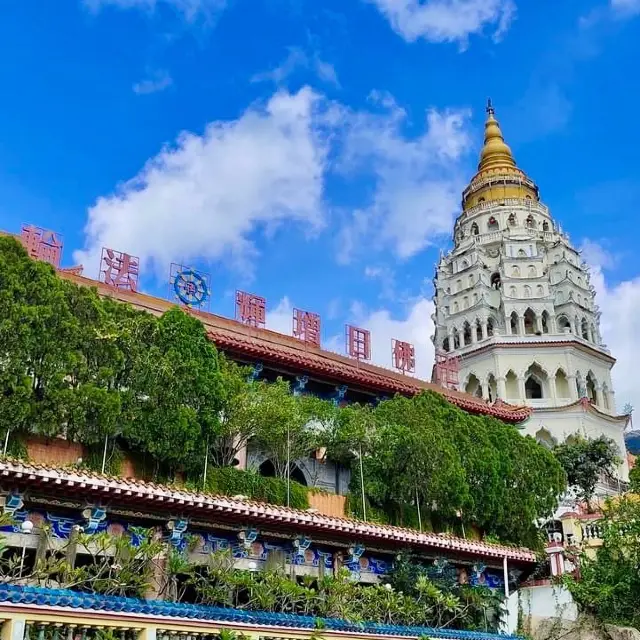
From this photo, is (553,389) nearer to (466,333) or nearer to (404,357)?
(466,333)

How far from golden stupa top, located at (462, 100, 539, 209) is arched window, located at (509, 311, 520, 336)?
7947mm

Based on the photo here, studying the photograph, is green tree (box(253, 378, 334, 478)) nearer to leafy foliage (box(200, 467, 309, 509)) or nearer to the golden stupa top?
leafy foliage (box(200, 467, 309, 509))

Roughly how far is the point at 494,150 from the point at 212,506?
41.4 meters

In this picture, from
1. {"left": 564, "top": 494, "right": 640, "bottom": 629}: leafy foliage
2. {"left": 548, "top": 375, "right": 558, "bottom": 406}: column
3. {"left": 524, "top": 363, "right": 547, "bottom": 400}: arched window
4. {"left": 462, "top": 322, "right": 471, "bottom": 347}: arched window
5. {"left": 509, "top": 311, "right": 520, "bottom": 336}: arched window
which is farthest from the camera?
{"left": 462, "top": 322, "right": 471, "bottom": 347}: arched window

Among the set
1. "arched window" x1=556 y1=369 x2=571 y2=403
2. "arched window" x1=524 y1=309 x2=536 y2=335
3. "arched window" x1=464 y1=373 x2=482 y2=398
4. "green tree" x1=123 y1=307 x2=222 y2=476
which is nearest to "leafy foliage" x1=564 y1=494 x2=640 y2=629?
"green tree" x1=123 y1=307 x2=222 y2=476

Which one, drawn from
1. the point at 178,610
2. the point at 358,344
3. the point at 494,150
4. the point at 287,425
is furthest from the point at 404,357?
the point at 494,150

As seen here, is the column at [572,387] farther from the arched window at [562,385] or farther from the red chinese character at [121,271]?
the red chinese character at [121,271]

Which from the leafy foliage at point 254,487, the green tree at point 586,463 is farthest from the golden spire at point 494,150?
the leafy foliage at point 254,487

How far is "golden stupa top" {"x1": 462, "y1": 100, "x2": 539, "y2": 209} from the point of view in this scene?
1994 inches

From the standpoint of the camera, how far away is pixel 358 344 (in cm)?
2997

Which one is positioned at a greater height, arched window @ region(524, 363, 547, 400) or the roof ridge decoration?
arched window @ region(524, 363, 547, 400)

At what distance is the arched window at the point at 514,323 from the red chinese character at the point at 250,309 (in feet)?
68.5

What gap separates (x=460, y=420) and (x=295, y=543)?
7.86 metres

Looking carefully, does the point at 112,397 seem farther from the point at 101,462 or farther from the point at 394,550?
the point at 394,550
